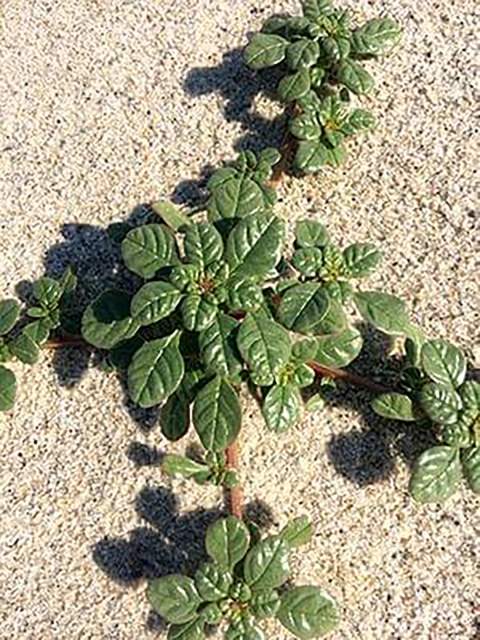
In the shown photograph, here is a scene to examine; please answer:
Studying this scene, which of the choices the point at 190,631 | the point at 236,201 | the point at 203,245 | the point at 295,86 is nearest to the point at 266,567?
the point at 190,631

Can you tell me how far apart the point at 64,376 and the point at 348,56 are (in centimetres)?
94

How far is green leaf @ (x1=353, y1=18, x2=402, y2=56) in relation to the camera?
6.94 ft

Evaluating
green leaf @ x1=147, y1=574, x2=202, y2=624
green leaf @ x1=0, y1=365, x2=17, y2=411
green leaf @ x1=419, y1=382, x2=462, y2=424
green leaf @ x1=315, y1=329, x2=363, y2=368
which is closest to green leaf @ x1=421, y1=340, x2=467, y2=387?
green leaf @ x1=419, y1=382, x2=462, y2=424

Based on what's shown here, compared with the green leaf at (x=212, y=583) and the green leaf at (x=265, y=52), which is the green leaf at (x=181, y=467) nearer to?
the green leaf at (x=212, y=583)

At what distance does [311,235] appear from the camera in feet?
6.15

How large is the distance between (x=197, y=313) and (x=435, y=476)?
1.65 feet

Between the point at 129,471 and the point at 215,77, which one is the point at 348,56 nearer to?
the point at 215,77

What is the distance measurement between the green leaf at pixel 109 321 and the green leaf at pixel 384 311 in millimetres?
427

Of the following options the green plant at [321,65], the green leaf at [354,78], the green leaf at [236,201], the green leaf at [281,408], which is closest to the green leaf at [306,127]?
the green plant at [321,65]

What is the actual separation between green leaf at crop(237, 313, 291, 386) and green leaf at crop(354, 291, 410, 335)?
20 cm

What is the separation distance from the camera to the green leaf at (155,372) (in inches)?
66.3

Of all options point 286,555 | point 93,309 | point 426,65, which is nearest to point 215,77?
point 426,65

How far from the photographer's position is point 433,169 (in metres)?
2.13

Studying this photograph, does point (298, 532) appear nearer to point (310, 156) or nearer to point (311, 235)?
point (311, 235)
